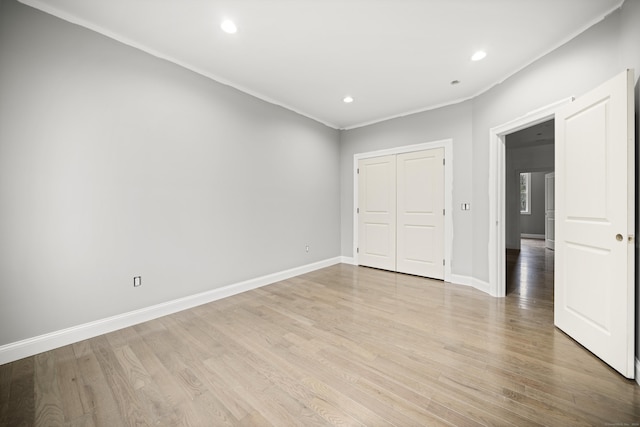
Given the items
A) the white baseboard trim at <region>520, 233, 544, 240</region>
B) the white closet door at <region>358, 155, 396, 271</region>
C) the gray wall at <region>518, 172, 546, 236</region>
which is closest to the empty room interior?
the white closet door at <region>358, 155, 396, 271</region>

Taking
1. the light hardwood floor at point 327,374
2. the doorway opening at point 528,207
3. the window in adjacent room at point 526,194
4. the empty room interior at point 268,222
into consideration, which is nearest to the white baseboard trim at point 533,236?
the doorway opening at point 528,207

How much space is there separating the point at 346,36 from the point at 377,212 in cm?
305

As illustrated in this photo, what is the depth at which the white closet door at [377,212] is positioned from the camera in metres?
4.61

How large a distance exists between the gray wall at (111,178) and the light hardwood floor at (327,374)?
49cm

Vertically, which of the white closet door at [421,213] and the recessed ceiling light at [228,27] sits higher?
the recessed ceiling light at [228,27]

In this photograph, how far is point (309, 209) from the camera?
464cm

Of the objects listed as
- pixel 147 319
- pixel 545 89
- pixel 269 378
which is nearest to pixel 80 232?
pixel 147 319

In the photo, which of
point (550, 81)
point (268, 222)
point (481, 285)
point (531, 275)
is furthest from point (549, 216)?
point (268, 222)

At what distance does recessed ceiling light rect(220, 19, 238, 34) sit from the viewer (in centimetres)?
224

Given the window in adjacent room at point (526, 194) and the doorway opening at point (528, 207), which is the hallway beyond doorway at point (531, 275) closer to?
the doorway opening at point (528, 207)

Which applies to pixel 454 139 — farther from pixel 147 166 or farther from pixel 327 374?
pixel 147 166

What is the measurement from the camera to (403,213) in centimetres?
446

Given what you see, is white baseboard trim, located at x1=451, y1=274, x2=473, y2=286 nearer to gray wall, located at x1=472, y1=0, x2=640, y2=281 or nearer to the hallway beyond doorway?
gray wall, located at x1=472, y1=0, x2=640, y2=281

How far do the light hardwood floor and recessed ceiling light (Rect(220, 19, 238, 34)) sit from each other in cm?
286
